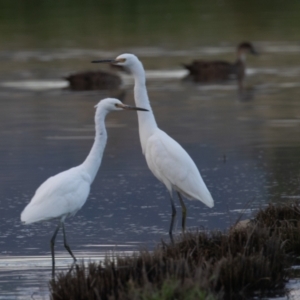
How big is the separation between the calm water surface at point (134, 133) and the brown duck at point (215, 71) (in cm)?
33

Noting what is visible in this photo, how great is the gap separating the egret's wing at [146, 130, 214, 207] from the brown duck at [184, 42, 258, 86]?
38.4ft

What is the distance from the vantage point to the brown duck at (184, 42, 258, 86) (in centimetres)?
2036

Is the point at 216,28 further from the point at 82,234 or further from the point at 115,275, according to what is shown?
the point at 115,275

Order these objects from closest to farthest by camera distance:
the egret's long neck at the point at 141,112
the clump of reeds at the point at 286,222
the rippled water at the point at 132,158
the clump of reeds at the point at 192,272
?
1. the clump of reeds at the point at 192,272
2. the clump of reeds at the point at 286,222
3. the rippled water at the point at 132,158
4. the egret's long neck at the point at 141,112

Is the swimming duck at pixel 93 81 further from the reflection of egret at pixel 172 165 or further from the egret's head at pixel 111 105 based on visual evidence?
the egret's head at pixel 111 105

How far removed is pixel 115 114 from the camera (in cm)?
1600

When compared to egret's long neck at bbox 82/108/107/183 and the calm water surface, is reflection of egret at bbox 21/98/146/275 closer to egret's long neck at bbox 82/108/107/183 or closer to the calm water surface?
egret's long neck at bbox 82/108/107/183

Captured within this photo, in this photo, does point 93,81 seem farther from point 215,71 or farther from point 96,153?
point 96,153

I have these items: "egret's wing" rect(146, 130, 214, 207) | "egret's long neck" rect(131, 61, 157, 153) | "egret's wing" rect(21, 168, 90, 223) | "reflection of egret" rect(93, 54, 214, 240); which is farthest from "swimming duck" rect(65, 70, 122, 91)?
"egret's wing" rect(21, 168, 90, 223)

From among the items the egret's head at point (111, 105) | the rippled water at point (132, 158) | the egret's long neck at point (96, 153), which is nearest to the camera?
the egret's long neck at point (96, 153)

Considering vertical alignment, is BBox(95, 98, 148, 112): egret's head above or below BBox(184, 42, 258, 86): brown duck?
below

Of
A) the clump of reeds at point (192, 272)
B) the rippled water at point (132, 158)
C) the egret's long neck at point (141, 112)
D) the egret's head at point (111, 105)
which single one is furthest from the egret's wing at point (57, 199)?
the egret's long neck at point (141, 112)

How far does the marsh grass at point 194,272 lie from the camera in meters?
5.25

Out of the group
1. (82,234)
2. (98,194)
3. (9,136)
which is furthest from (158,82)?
(82,234)
